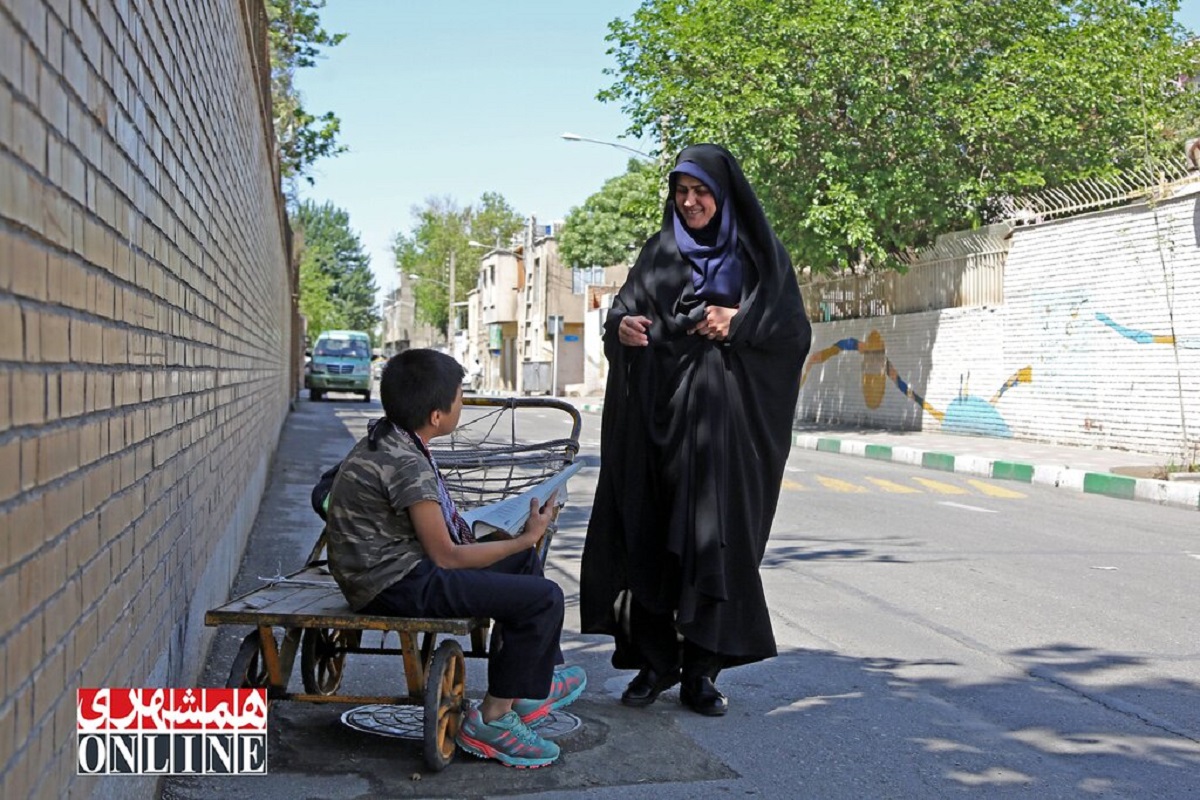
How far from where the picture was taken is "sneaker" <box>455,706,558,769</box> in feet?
13.9

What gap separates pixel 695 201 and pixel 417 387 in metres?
1.37

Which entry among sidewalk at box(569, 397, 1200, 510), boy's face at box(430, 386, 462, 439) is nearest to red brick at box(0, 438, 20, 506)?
boy's face at box(430, 386, 462, 439)

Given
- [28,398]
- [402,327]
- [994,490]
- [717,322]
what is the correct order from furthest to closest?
[402,327], [994,490], [717,322], [28,398]

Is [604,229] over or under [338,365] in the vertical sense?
over

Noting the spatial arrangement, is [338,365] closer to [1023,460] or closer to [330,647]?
[1023,460]

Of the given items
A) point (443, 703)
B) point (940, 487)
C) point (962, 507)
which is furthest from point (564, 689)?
point (940, 487)

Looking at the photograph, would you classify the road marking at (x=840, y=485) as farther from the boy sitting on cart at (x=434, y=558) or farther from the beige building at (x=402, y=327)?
the beige building at (x=402, y=327)

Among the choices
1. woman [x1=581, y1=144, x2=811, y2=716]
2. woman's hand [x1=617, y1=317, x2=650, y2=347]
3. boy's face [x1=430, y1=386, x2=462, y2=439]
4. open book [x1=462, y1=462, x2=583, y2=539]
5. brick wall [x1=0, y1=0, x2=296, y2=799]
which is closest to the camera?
brick wall [x1=0, y1=0, x2=296, y2=799]

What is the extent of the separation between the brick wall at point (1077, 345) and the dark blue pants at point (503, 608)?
13365mm

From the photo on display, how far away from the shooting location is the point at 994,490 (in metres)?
15.1

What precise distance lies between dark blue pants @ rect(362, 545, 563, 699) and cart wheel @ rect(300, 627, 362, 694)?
1.82 ft

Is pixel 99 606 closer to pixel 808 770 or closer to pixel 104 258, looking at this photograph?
pixel 104 258

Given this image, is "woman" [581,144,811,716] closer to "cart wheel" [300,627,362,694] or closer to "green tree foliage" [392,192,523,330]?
"cart wheel" [300,627,362,694]

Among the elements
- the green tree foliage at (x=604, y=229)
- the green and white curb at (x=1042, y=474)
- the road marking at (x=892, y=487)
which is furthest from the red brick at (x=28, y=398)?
the green tree foliage at (x=604, y=229)
